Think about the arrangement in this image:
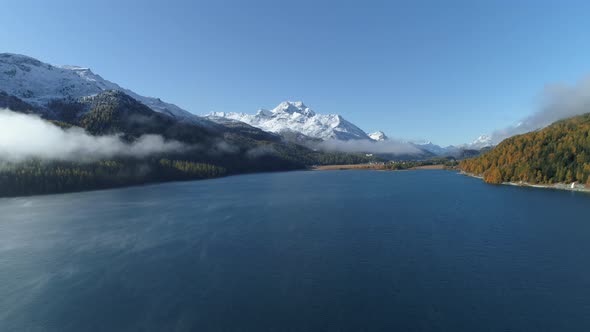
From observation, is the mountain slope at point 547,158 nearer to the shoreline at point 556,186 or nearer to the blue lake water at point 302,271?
the shoreline at point 556,186

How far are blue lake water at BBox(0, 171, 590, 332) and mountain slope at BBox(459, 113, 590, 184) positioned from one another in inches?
1815

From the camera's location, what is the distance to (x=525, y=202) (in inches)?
3364

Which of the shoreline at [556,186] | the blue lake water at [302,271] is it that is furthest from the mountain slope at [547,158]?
the blue lake water at [302,271]

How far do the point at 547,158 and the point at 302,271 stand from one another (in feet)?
413

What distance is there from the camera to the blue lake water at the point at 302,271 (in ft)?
95.7

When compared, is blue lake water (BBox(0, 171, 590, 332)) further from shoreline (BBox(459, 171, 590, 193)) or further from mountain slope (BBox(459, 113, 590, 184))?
mountain slope (BBox(459, 113, 590, 184))

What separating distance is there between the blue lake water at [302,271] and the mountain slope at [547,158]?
4610cm

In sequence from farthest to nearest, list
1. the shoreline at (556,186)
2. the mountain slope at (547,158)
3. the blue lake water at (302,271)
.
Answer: the mountain slope at (547,158), the shoreline at (556,186), the blue lake water at (302,271)

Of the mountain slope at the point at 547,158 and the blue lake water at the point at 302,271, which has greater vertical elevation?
the mountain slope at the point at 547,158

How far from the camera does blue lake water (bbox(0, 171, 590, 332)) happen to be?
1148 inches

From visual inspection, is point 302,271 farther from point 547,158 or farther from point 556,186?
point 547,158

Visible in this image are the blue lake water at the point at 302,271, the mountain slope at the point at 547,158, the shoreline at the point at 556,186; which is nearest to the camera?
the blue lake water at the point at 302,271

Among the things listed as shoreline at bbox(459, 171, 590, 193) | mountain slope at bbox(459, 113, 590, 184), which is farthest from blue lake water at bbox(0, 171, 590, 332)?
mountain slope at bbox(459, 113, 590, 184)

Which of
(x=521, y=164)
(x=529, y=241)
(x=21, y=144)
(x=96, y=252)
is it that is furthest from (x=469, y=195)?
(x=21, y=144)
